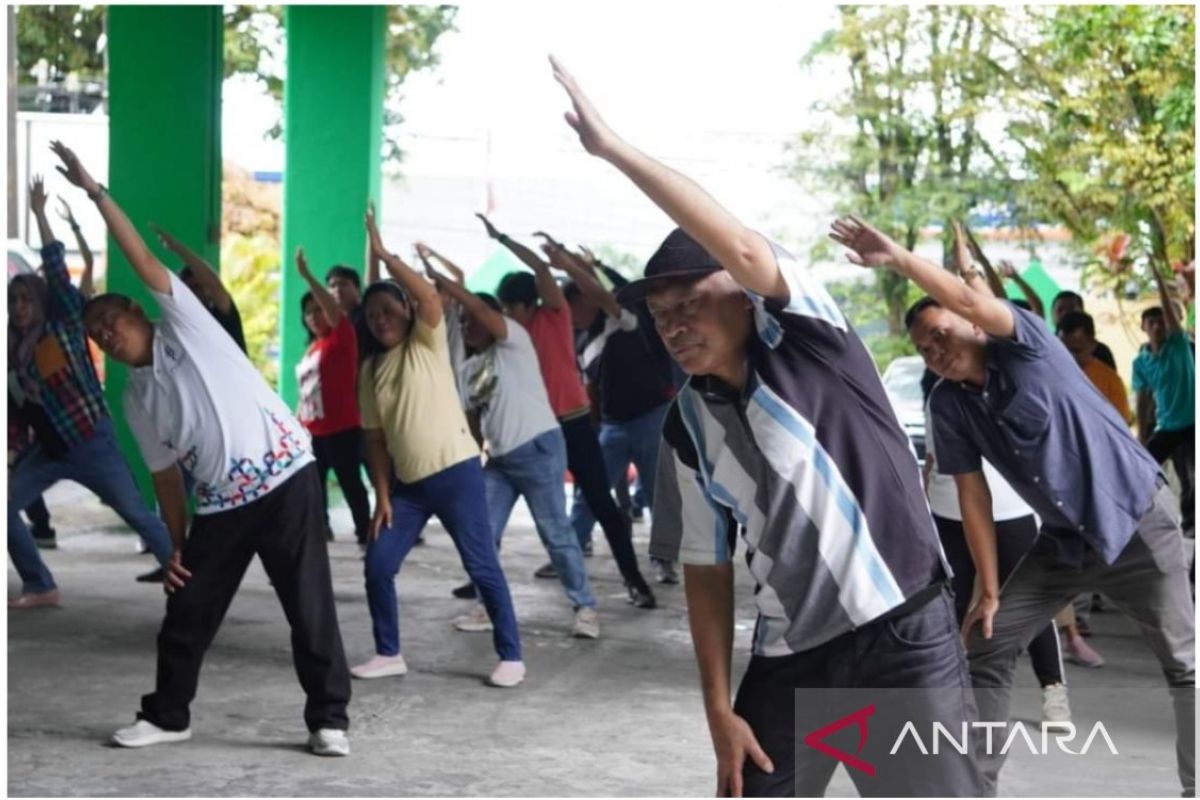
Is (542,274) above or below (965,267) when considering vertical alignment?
below

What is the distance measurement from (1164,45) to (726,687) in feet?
57.8

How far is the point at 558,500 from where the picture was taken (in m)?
9.27

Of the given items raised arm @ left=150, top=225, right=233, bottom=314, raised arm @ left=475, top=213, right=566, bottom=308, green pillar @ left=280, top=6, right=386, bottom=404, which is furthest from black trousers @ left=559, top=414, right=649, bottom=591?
green pillar @ left=280, top=6, right=386, bottom=404

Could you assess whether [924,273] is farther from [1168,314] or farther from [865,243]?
[1168,314]

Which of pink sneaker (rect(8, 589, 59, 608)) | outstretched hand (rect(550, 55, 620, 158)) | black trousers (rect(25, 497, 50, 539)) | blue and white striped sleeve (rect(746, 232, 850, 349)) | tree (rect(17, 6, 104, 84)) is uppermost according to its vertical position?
tree (rect(17, 6, 104, 84))

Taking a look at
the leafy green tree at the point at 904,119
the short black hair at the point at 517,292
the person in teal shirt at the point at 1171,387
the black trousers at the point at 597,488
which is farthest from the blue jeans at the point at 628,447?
the leafy green tree at the point at 904,119

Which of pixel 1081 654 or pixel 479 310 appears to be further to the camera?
pixel 1081 654

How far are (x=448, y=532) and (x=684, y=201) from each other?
4890 mm

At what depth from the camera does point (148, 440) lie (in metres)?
6.89

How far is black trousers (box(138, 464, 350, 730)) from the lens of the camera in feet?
Result: 22.3

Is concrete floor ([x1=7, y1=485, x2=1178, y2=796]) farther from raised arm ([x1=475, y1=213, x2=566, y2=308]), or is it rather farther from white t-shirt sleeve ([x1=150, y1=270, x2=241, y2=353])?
raised arm ([x1=475, y1=213, x2=566, y2=308])

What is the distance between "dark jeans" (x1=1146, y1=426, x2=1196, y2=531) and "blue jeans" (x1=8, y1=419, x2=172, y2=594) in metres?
6.25

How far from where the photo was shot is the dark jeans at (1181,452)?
Result: 1234cm

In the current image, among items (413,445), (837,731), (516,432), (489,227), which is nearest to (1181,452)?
(489,227)
